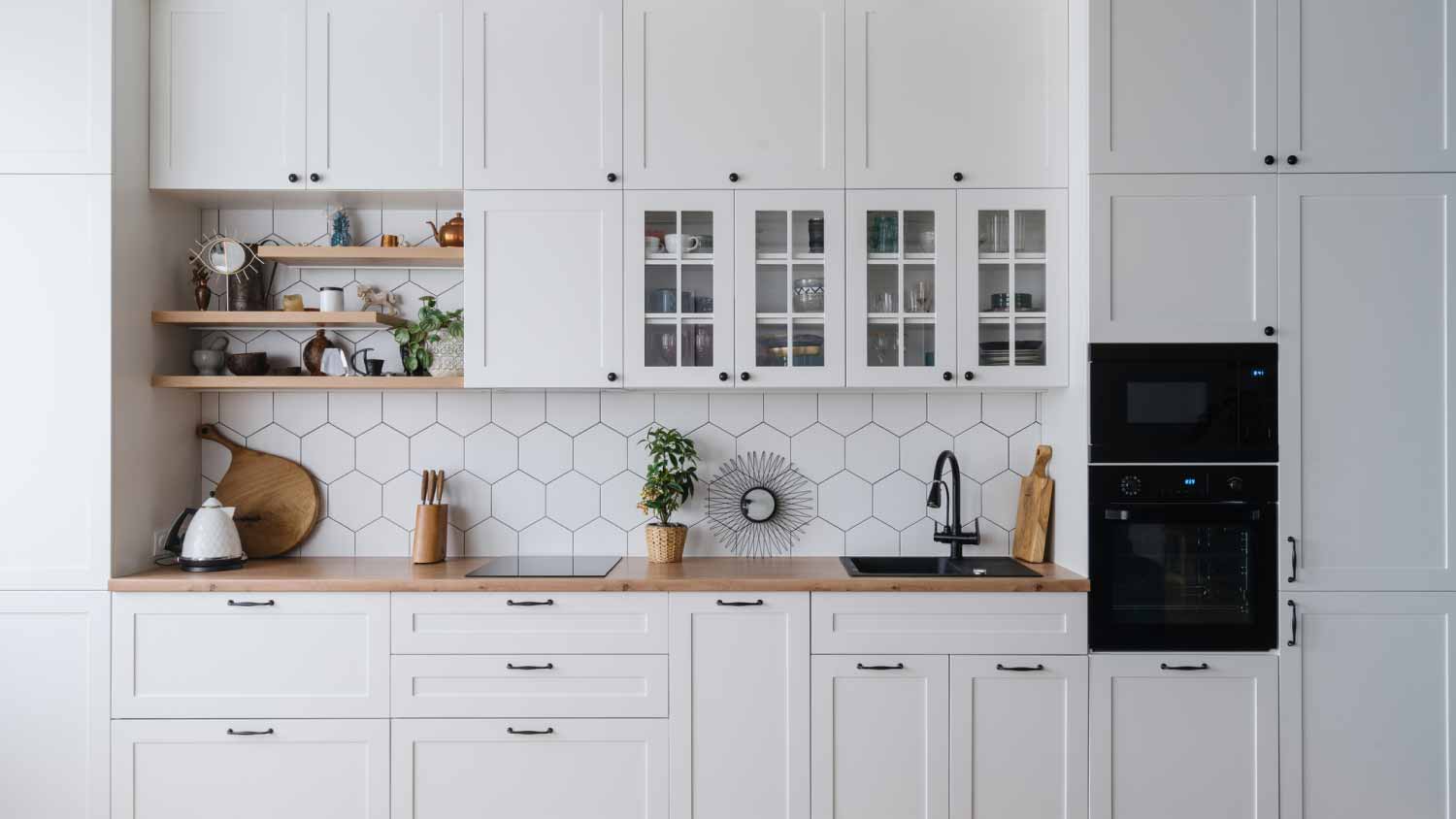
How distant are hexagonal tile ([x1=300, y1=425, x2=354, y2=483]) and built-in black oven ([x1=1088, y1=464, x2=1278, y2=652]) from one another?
244 centimetres

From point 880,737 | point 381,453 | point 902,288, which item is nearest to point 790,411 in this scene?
point 902,288

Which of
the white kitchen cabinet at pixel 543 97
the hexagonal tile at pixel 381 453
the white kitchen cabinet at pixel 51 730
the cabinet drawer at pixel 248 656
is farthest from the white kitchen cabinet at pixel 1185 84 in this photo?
the white kitchen cabinet at pixel 51 730

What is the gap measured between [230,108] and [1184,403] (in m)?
3.01

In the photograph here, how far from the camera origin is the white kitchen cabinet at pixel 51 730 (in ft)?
Result: 8.27

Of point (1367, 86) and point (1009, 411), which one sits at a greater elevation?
point (1367, 86)

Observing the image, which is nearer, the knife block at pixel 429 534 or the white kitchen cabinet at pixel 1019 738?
the white kitchen cabinet at pixel 1019 738

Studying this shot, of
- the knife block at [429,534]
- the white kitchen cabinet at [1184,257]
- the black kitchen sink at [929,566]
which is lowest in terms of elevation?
the black kitchen sink at [929,566]

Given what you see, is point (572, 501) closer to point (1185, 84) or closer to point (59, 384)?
point (59, 384)

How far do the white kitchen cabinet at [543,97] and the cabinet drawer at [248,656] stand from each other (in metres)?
1.36

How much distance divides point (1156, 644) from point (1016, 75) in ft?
5.77

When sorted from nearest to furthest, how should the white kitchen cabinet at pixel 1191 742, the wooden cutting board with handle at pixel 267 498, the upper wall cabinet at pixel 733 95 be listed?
the white kitchen cabinet at pixel 1191 742
the upper wall cabinet at pixel 733 95
the wooden cutting board with handle at pixel 267 498

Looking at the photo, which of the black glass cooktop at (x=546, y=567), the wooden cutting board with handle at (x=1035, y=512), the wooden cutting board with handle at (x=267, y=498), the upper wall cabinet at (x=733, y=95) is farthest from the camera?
the wooden cutting board with handle at (x=267, y=498)

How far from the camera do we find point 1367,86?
2.55 m

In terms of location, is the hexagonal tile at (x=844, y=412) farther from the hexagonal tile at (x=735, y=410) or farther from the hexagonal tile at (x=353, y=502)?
the hexagonal tile at (x=353, y=502)
